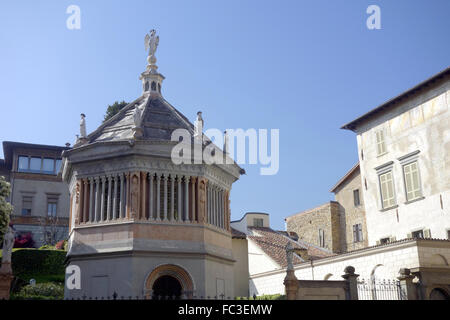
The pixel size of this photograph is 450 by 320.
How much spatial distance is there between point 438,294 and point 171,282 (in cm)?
1427

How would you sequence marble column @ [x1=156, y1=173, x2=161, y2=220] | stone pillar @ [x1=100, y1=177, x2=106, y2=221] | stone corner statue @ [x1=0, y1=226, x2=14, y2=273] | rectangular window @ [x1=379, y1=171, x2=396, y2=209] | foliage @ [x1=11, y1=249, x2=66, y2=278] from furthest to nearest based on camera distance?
foliage @ [x1=11, y1=249, x2=66, y2=278], rectangular window @ [x1=379, y1=171, x2=396, y2=209], stone pillar @ [x1=100, y1=177, x2=106, y2=221], marble column @ [x1=156, y1=173, x2=161, y2=220], stone corner statue @ [x1=0, y1=226, x2=14, y2=273]

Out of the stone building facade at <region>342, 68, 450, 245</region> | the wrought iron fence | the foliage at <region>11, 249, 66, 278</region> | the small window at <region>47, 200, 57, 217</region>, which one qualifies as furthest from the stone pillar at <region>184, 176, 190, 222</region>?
the small window at <region>47, 200, 57, 217</region>

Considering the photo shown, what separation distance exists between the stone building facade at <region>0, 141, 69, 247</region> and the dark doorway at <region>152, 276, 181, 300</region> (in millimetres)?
31534

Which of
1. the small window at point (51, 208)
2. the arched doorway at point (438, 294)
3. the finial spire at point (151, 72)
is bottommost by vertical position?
the arched doorway at point (438, 294)

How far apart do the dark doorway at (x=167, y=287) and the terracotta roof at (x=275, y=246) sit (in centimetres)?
1543

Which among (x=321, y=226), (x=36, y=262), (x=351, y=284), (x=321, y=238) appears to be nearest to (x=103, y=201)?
(x=351, y=284)

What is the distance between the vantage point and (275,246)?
138 feet

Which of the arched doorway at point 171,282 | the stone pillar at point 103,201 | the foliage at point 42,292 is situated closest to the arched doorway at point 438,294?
the arched doorway at point 171,282

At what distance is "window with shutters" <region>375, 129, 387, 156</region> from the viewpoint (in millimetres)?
37816

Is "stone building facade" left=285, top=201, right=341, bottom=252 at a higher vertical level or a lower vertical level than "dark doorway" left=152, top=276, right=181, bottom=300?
higher

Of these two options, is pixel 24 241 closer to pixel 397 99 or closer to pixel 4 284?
pixel 4 284

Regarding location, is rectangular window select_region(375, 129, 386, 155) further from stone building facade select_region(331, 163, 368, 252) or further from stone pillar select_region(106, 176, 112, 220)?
stone pillar select_region(106, 176, 112, 220)

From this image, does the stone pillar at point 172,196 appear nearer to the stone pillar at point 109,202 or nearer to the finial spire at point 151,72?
the stone pillar at point 109,202

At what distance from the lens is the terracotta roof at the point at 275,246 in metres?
39.7
